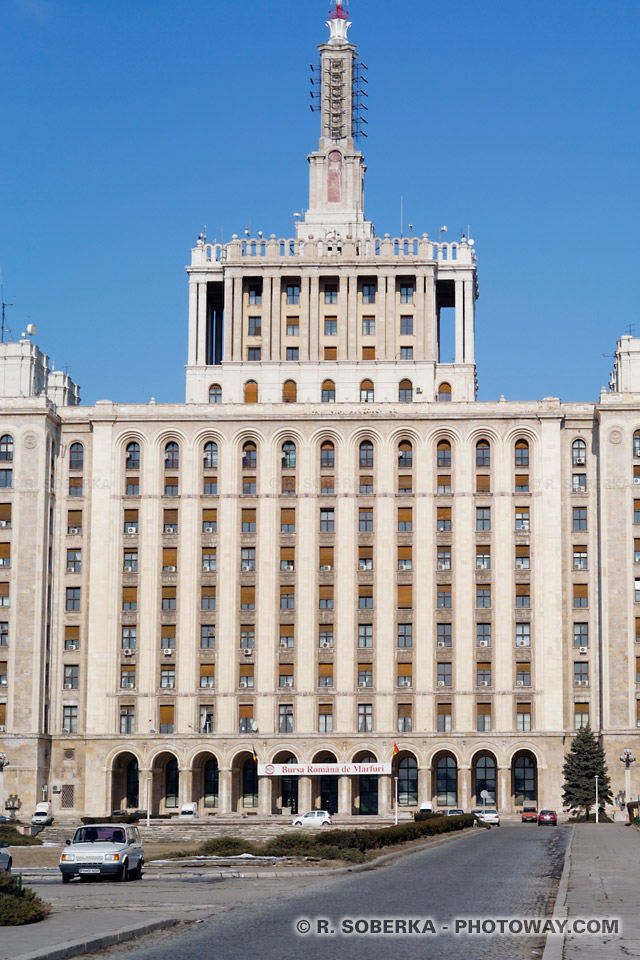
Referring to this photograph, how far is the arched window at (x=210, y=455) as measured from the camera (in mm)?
112188

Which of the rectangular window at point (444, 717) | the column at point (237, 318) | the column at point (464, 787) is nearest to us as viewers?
the column at point (464, 787)

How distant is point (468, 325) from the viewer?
119 metres

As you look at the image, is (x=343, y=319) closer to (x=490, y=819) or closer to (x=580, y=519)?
(x=580, y=519)

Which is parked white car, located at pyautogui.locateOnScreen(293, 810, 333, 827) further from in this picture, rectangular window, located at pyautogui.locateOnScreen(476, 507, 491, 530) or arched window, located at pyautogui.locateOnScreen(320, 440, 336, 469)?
arched window, located at pyautogui.locateOnScreen(320, 440, 336, 469)

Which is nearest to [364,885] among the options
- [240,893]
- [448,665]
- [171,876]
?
[240,893]

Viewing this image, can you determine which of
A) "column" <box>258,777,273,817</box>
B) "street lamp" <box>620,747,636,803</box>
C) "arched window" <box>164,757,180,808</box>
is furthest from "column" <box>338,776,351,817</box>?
"street lamp" <box>620,747,636,803</box>

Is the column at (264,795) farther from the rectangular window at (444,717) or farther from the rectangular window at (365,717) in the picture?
the rectangular window at (444,717)

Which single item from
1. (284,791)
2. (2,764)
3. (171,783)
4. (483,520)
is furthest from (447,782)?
(2,764)

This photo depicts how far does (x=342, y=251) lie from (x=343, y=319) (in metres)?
5.70

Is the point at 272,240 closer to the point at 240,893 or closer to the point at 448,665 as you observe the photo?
the point at 448,665

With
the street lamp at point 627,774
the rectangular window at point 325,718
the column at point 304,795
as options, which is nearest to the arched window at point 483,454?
the rectangular window at point 325,718

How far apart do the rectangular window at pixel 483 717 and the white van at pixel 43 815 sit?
31.1m

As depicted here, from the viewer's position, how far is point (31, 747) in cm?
10556

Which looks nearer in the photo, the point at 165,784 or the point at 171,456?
the point at 165,784
